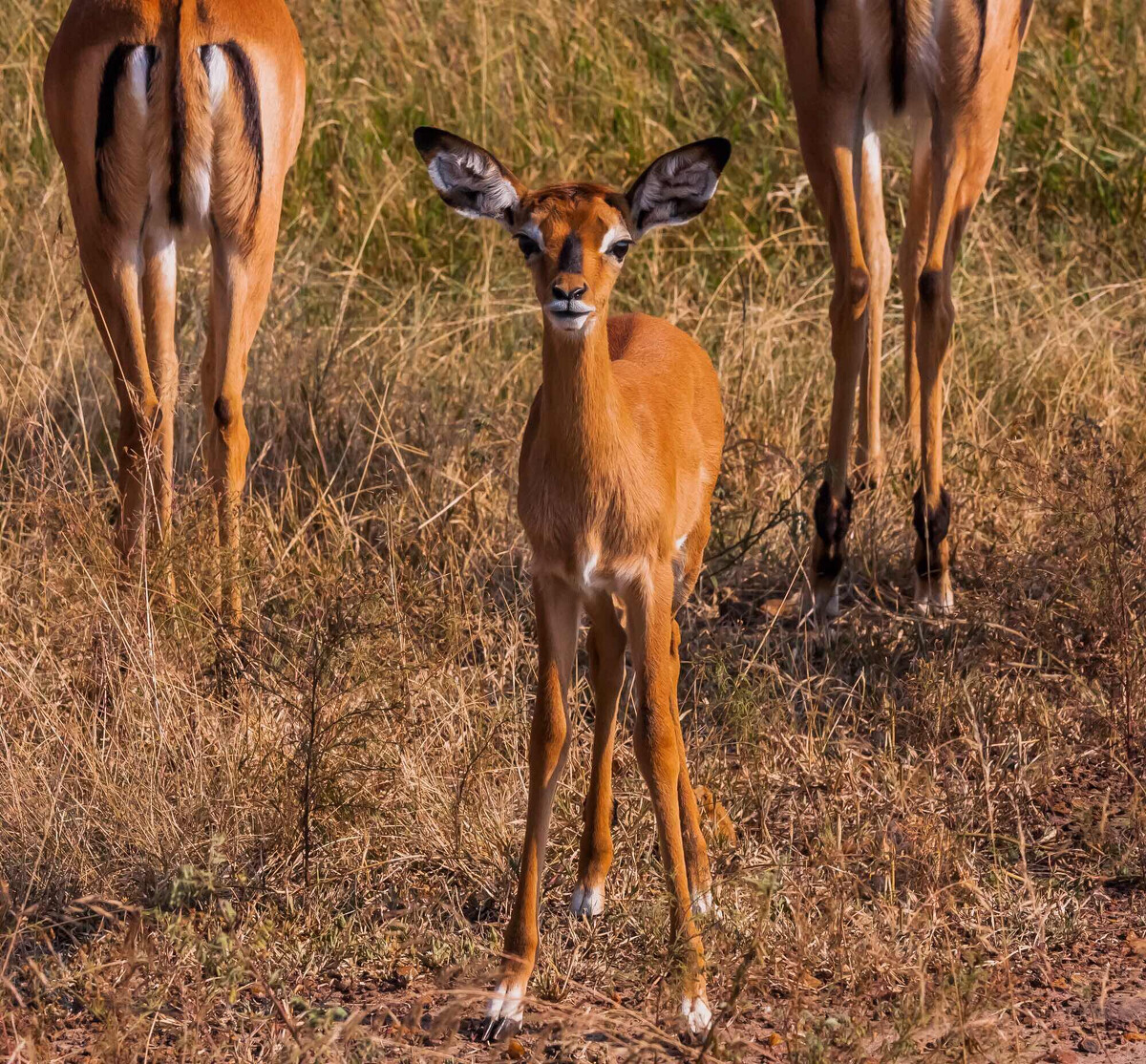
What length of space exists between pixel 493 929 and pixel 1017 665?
5.11ft

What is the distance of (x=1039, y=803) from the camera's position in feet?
14.1

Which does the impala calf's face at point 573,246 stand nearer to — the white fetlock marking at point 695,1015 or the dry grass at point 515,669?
the dry grass at point 515,669

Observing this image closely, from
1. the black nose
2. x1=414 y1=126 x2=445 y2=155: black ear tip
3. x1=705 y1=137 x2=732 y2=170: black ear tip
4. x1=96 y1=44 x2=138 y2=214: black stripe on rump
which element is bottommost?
the black nose

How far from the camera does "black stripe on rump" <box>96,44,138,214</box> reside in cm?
459

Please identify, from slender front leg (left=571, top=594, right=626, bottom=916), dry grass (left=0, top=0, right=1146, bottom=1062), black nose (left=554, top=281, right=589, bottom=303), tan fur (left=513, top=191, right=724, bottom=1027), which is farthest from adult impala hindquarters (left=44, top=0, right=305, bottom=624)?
black nose (left=554, top=281, right=589, bottom=303)

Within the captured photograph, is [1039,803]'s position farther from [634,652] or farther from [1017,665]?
[634,652]

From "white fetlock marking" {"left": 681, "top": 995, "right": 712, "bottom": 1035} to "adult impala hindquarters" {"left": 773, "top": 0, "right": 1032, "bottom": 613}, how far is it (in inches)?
75.7

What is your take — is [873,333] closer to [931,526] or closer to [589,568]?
[931,526]

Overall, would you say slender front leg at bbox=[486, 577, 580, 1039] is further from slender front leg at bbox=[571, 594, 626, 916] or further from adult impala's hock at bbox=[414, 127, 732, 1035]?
slender front leg at bbox=[571, 594, 626, 916]

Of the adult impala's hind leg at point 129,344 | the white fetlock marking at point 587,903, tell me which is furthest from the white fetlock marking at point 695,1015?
the adult impala's hind leg at point 129,344

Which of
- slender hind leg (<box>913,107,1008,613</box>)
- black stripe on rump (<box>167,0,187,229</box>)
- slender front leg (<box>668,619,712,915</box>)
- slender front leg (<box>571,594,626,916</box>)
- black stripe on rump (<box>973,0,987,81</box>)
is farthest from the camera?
slender hind leg (<box>913,107,1008,613</box>)

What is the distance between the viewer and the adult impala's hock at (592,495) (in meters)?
3.33

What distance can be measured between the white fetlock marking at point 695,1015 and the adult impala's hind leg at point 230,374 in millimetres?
1833

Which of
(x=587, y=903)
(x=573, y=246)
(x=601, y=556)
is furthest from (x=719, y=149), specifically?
(x=587, y=903)
